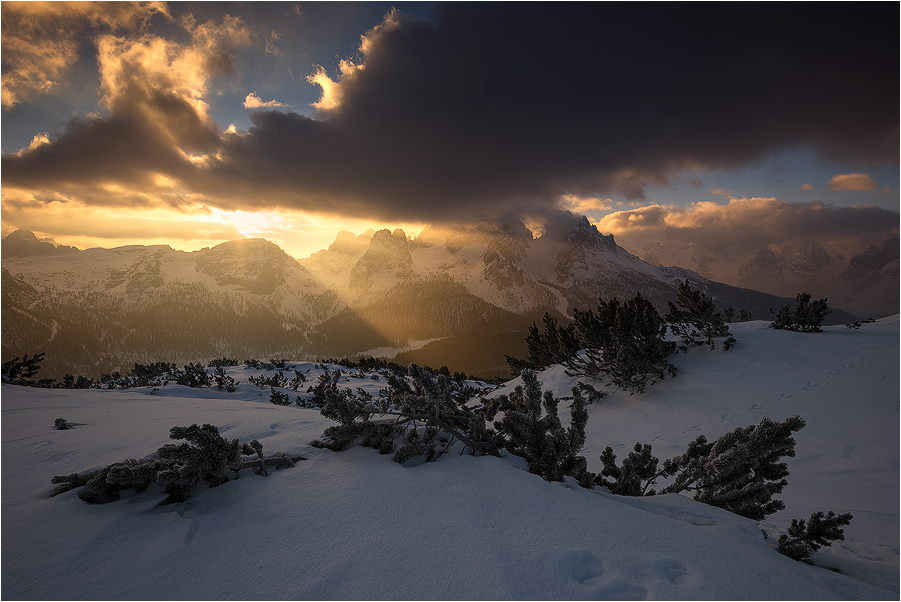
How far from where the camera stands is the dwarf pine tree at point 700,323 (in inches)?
484

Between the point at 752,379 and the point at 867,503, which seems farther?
the point at 752,379

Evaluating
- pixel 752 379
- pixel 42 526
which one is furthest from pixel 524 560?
pixel 752 379

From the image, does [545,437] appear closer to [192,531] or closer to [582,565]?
[582,565]

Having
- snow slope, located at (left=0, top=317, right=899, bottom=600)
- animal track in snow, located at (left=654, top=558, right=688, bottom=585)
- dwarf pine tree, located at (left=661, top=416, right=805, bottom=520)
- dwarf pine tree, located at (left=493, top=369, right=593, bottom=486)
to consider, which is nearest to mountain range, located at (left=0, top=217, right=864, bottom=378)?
dwarf pine tree, located at (left=493, top=369, right=593, bottom=486)

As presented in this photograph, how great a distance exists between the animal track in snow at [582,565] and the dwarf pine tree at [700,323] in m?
13.1

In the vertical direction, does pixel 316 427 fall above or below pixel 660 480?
above

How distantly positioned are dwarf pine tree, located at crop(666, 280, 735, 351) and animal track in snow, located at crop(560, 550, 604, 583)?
1305cm

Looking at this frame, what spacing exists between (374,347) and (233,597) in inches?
5948

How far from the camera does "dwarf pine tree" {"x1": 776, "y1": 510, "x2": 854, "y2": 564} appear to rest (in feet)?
7.63

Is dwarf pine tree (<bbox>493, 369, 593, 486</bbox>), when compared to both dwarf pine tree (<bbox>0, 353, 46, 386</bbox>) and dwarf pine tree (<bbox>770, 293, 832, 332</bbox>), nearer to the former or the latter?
dwarf pine tree (<bbox>770, 293, 832, 332</bbox>)

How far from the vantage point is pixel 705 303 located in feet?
41.0

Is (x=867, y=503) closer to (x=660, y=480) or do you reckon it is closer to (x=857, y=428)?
(x=660, y=480)

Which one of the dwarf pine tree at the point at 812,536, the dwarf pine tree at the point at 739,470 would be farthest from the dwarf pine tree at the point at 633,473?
the dwarf pine tree at the point at 812,536

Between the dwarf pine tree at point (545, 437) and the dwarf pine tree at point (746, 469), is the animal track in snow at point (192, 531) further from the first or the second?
the dwarf pine tree at point (746, 469)
